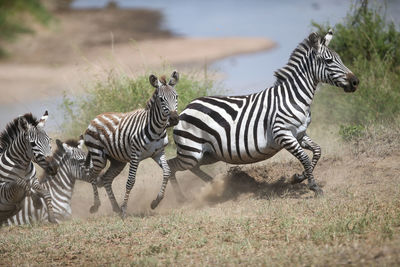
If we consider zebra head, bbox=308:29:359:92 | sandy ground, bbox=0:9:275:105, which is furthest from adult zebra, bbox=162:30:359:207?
sandy ground, bbox=0:9:275:105

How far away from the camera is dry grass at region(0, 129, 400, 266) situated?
6.10 meters

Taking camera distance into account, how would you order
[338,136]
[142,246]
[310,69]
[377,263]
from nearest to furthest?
[377,263]
[142,246]
[310,69]
[338,136]

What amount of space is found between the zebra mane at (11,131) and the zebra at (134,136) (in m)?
1.04

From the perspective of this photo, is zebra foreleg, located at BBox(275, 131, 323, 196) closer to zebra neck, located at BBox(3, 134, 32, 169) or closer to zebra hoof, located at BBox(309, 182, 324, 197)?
zebra hoof, located at BBox(309, 182, 324, 197)

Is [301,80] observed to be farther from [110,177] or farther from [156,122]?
[110,177]

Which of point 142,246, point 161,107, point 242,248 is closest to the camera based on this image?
point 242,248

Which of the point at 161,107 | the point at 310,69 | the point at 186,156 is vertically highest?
the point at 310,69

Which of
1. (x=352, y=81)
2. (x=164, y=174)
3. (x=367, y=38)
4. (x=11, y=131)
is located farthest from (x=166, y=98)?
(x=367, y=38)

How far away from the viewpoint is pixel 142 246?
A: 6934 mm

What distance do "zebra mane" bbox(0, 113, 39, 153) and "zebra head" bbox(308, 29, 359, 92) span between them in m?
4.57

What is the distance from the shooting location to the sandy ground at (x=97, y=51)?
2500cm

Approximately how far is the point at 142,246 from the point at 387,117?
7.34 m

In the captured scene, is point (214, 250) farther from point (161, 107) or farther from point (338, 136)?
point (338, 136)

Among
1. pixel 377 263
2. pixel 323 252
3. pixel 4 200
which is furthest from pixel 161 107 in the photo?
pixel 377 263
